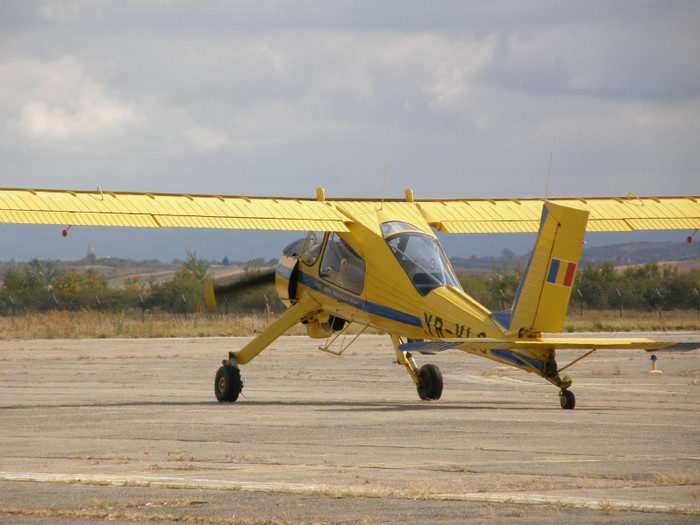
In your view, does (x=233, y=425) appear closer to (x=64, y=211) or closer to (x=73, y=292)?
(x=64, y=211)

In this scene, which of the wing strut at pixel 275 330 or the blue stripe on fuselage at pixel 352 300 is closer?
the blue stripe on fuselage at pixel 352 300

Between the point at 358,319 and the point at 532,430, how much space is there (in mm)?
6132

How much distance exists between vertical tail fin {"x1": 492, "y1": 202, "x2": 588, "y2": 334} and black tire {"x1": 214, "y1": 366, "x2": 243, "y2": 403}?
6150 millimetres

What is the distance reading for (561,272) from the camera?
13.8m

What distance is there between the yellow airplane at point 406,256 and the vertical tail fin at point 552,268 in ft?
0.05

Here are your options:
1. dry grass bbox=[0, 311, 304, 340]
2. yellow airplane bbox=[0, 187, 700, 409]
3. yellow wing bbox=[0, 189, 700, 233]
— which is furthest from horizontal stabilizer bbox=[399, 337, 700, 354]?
dry grass bbox=[0, 311, 304, 340]

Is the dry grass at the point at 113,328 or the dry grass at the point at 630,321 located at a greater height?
the dry grass at the point at 630,321

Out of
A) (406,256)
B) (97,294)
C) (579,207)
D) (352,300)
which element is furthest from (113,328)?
(406,256)

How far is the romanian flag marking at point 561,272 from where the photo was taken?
45.3 ft

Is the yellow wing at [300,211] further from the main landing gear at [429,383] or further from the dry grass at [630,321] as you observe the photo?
the dry grass at [630,321]

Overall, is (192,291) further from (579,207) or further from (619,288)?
(579,207)

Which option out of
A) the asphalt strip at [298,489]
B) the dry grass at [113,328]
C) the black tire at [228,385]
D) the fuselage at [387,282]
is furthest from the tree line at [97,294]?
the asphalt strip at [298,489]

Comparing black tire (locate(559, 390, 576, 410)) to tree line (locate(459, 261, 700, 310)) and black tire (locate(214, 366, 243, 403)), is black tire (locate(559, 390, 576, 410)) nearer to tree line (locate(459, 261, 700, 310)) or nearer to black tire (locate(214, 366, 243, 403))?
black tire (locate(214, 366, 243, 403))

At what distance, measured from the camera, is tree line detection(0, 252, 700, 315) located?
59156 mm
